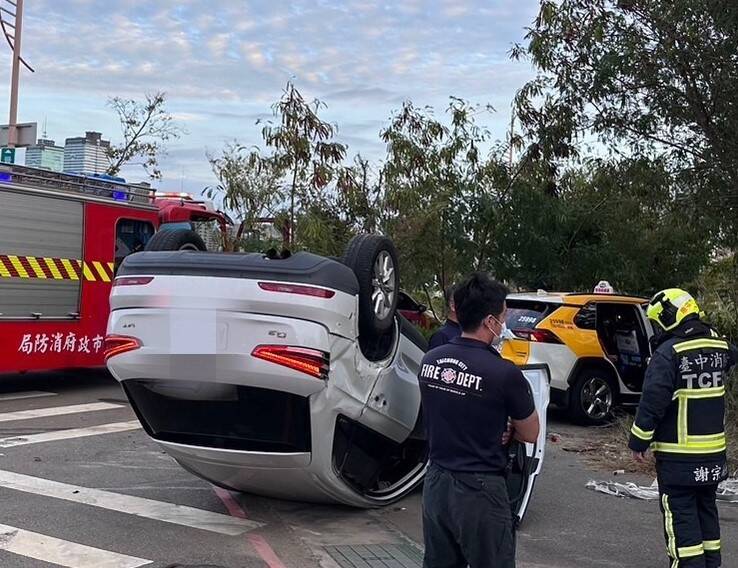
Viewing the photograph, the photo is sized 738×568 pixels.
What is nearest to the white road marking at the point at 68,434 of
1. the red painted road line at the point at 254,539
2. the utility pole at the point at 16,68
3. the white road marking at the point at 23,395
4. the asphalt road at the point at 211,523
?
the asphalt road at the point at 211,523

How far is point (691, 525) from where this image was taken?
185 inches

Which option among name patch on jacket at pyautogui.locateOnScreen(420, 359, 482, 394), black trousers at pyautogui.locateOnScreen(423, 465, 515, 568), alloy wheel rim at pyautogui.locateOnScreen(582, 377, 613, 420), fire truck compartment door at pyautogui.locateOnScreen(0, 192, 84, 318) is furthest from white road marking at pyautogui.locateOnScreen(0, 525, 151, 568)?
alloy wheel rim at pyautogui.locateOnScreen(582, 377, 613, 420)

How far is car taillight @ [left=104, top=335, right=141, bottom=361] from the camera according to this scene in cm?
517

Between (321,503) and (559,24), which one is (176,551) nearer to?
(321,503)

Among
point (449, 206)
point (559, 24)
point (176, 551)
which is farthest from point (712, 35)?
point (176, 551)

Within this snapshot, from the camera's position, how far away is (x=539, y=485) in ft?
24.8

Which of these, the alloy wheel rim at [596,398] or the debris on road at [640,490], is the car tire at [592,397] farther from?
the debris on road at [640,490]

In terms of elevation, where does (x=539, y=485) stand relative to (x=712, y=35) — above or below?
below

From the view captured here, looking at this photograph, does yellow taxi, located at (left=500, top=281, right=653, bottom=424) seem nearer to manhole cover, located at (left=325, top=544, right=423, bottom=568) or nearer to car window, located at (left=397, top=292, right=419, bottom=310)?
car window, located at (left=397, top=292, right=419, bottom=310)

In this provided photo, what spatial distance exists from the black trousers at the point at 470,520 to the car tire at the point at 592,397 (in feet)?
23.1

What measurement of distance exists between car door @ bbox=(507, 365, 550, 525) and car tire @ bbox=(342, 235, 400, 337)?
986 millimetres

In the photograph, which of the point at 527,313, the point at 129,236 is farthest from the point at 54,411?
the point at 527,313

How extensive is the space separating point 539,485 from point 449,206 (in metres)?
7.56

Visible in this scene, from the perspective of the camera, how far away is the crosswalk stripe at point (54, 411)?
9.66m
